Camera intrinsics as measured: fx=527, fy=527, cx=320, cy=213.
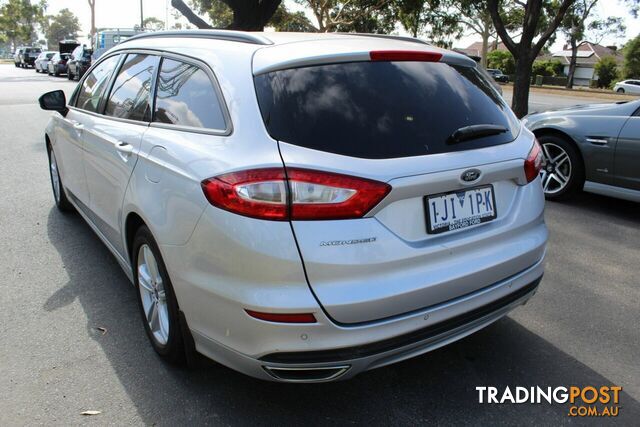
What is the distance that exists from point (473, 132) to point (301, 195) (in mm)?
982

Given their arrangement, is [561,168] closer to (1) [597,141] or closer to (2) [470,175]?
(1) [597,141]

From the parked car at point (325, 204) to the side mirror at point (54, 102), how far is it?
6.54 ft

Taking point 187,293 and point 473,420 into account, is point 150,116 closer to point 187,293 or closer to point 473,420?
point 187,293

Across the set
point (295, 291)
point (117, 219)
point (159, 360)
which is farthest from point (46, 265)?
point (295, 291)

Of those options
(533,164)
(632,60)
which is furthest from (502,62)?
(533,164)

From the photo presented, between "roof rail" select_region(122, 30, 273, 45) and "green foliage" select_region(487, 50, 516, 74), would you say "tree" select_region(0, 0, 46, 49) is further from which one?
"roof rail" select_region(122, 30, 273, 45)

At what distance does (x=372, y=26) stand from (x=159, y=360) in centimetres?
3382

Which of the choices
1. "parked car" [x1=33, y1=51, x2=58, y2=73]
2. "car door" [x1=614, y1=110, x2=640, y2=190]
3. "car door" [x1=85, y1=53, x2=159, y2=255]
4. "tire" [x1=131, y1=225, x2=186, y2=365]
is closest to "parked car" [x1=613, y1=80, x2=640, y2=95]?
"car door" [x1=614, y1=110, x2=640, y2=190]

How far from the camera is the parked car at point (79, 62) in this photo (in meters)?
27.8

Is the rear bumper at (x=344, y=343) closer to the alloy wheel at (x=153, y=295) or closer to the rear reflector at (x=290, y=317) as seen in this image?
the rear reflector at (x=290, y=317)

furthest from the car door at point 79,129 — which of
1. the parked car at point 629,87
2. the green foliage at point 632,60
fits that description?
the green foliage at point 632,60

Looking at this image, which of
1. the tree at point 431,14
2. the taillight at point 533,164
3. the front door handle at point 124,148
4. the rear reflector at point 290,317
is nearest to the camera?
the rear reflector at point 290,317

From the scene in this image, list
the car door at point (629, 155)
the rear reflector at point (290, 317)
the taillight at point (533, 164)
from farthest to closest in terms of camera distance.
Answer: the car door at point (629, 155) < the taillight at point (533, 164) < the rear reflector at point (290, 317)

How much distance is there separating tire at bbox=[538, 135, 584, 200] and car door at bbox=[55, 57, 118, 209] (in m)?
4.54
